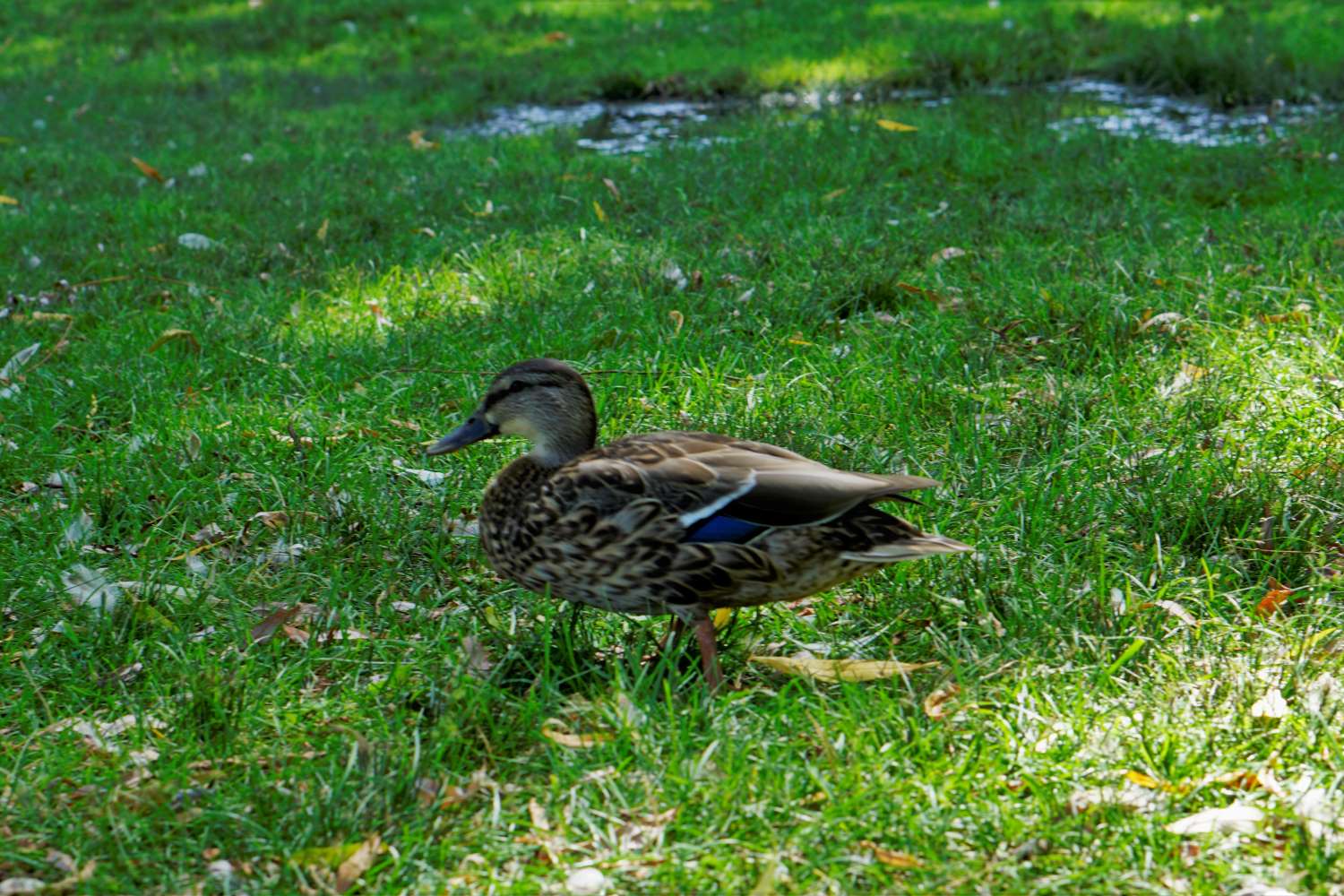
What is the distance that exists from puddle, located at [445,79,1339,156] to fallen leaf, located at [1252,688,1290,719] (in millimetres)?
6231

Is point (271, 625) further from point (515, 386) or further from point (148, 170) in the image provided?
point (148, 170)

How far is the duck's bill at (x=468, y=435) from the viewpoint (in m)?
3.86

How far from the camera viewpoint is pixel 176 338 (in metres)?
6.00

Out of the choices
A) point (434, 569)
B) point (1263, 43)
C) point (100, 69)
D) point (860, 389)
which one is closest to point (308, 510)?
point (434, 569)

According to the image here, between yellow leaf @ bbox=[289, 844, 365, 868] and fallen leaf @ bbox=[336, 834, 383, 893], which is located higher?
yellow leaf @ bbox=[289, 844, 365, 868]

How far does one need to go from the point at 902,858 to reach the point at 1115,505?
1791mm

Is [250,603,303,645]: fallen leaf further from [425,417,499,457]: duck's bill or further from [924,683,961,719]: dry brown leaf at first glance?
[924,683,961,719]: dry brown leaf

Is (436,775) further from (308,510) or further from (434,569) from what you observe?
(308,510)

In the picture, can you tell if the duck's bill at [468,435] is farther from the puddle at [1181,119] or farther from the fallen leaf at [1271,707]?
the puddle at [1181,119]

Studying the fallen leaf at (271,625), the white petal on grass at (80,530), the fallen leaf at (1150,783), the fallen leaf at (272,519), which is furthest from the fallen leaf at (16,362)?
the fallen leaf at (1150,783)

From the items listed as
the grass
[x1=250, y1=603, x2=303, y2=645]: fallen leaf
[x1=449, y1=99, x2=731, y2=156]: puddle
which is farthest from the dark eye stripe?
[x1=449, y1=99, x2=731, y2=156]: puddle

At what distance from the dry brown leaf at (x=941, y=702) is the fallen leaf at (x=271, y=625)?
5.62 ft

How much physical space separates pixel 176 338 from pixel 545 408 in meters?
2.93

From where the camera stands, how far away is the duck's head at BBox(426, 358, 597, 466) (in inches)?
147
